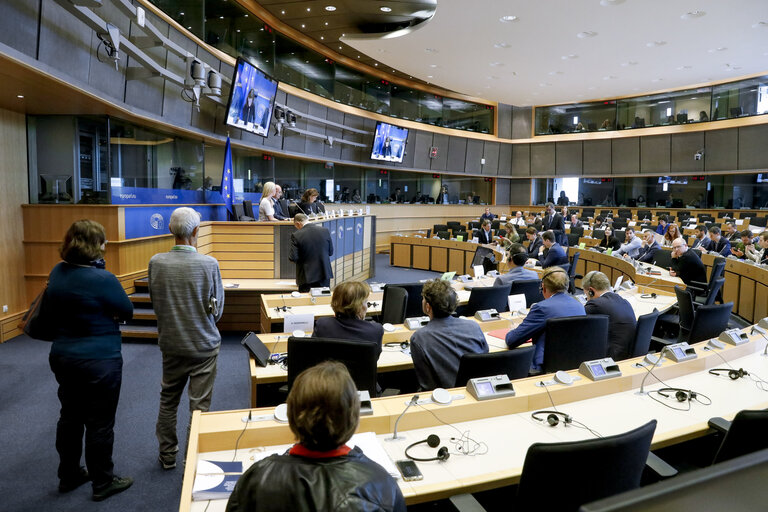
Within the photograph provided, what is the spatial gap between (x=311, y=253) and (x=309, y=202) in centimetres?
259

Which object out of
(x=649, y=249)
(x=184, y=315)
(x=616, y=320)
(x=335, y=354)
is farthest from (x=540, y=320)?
(x=649, y=249)

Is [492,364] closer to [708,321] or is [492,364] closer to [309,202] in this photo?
[708,321]

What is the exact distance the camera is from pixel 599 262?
9.29 metres

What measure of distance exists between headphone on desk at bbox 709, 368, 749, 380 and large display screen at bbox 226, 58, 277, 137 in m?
7.40

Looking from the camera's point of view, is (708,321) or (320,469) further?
(708,321)

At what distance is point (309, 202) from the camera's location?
8211mm

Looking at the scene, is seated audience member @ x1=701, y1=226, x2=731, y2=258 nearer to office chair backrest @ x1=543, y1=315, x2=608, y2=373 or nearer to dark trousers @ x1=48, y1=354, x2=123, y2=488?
office chair backrest @ x1=543, y1=315, x2=608, y2=373

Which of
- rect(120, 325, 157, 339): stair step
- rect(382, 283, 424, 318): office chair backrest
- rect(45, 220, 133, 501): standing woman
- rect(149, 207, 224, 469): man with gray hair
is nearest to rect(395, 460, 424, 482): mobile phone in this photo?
rect(149, 207, 224, 469): man with gray hair

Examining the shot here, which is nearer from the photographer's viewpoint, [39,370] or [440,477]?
[440,477]

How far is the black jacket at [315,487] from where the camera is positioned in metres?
1.14

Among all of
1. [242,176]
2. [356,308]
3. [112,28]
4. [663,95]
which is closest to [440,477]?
[356,308]

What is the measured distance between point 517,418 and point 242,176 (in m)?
9.81

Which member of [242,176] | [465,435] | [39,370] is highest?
[242,176]

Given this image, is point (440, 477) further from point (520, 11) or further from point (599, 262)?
point (520, 11)
